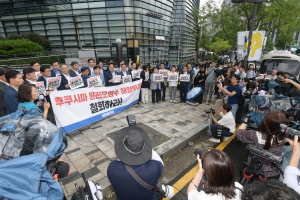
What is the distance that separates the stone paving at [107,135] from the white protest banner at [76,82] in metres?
1.43

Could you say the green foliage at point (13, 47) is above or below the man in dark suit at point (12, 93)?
above

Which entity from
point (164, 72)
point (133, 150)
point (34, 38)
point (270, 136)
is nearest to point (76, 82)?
point (164, 72)

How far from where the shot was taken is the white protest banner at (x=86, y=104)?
455cm

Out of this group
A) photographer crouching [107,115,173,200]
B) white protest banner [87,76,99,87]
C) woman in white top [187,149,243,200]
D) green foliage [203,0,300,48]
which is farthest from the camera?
green foliage [203,0,300,48]

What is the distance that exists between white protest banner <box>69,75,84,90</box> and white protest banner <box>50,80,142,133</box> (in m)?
0.35

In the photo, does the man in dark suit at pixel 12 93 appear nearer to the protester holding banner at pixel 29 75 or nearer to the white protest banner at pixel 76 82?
the protester holding banner at pixel 29 75

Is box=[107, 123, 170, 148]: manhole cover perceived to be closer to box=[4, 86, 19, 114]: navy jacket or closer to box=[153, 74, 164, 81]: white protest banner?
box=[4, 86, 19, 114]: navy jacket

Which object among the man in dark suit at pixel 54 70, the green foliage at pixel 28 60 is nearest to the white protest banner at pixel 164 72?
the man in dark suit at pixel 54 70

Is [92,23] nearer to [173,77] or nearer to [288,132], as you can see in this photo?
[173,77]

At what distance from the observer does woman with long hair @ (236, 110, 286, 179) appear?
6.97ft

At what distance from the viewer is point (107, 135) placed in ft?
15.1

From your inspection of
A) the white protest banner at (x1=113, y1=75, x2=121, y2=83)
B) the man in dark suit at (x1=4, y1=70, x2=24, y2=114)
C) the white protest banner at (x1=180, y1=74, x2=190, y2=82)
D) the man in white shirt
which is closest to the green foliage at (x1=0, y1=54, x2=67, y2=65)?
Answer: the white protest banner at (x1=113, y1=75, x2=121, y2=83)

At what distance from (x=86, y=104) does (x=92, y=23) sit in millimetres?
22720

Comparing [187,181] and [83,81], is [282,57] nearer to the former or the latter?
[187,181]
